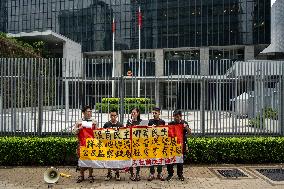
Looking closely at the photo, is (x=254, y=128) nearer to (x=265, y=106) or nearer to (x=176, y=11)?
(x=265, y=106)

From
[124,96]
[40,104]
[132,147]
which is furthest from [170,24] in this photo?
[132,147]

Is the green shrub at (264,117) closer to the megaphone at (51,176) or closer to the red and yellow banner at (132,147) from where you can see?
the red and yellow banner at (132,147)

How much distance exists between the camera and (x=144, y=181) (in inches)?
365

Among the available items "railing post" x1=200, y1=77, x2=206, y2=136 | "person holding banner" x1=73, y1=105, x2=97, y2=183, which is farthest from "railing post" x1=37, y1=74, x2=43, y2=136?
"railing post" x1=200, y1=77, x2=206, y2=136

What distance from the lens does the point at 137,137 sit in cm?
955

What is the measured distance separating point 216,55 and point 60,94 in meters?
40.3

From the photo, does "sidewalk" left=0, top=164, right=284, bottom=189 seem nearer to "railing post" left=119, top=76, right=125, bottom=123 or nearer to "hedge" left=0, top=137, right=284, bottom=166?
"hedge" left=0, top=137, right=284, bottom=166

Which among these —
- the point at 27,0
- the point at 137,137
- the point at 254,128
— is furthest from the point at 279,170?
the point at 27,0

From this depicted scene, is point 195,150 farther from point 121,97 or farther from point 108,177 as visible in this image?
point 108,177

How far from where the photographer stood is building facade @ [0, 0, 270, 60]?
4888 cm

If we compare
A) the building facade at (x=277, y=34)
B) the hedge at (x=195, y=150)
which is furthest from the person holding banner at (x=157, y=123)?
the building facade at (x=277, y=34)

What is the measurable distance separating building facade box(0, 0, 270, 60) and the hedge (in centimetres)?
3924

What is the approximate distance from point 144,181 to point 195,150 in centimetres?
258

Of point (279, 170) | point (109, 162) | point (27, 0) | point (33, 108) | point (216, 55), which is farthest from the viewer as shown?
point (27, 0)
